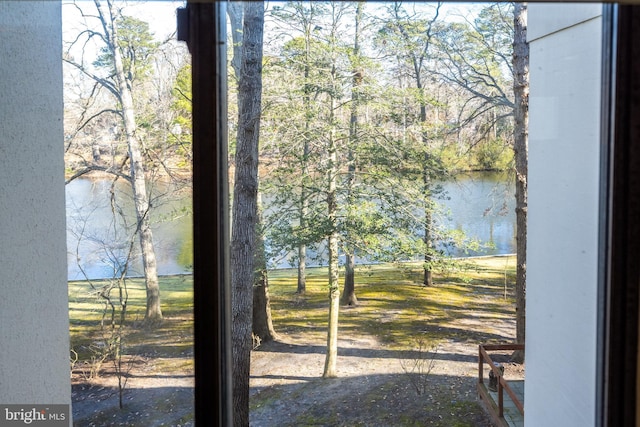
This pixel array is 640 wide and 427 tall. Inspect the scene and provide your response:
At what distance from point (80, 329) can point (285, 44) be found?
1.38 meters

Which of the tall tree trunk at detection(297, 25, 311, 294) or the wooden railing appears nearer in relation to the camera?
the wooden railing

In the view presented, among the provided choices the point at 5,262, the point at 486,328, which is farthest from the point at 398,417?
the point at 5,262

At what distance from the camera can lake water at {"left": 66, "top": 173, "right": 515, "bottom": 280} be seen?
54.8 inches

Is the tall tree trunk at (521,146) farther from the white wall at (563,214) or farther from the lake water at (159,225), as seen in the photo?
the white wall at (563,214)

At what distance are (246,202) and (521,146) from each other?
3.73 feet

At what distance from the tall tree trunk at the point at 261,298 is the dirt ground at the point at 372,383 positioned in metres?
0.06

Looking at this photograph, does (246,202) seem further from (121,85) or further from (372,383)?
(372,383)

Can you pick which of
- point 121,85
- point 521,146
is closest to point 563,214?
point 521,146

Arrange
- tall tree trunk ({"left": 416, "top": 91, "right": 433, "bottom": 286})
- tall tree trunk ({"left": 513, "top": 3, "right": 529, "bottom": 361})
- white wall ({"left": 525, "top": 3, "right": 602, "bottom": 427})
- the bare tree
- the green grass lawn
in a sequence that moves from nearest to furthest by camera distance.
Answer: white wall ({"left": 525, "top": 3, "right": 602, "bottom": 427}), the bare tree, tall tree trunk ({"left": 513, "top": 3, "right": 529, "bottom": 361}), the green grass lawn, tall tree trunk ({"left": 416, "top": 91, "right": 433, "bottom": 286})

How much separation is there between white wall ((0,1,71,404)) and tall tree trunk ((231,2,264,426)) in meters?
0.59

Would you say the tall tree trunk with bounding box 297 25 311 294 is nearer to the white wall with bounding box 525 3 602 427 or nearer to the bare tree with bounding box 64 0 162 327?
the bare tree with bounding box 64 0 162 327

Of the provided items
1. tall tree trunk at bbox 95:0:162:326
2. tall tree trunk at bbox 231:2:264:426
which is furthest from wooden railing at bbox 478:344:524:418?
tall tree trunk at bbox 95:0:162:326

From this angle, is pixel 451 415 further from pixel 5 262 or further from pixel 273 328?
pixel 5 262

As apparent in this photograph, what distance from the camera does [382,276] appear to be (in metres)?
2.39
